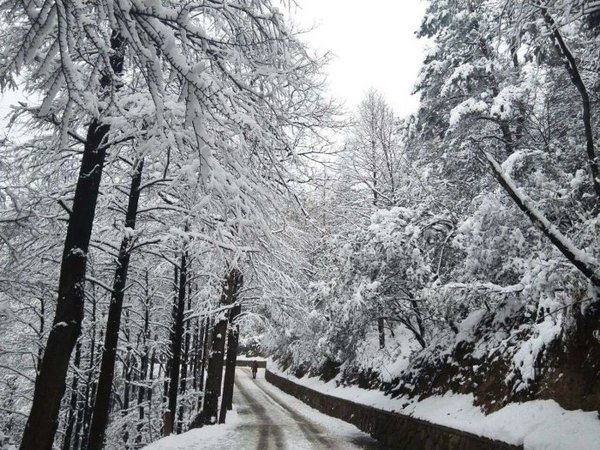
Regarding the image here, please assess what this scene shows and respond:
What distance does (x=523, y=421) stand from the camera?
6711mm

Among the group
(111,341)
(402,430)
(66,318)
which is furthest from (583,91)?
(111,341)

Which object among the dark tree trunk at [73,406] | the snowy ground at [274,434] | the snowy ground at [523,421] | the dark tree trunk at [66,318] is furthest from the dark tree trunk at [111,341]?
the dark tree trunk at [73,406]

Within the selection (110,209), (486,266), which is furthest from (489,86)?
(110,209)

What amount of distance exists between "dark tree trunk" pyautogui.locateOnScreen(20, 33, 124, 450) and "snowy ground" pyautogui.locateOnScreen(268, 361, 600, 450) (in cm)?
634

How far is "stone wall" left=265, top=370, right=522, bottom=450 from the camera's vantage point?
7.82 meters

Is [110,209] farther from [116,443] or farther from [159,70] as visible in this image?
[116,443]

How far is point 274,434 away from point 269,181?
31.9 feet

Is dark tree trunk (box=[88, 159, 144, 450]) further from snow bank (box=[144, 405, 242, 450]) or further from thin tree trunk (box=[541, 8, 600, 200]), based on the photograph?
thin tree trunk (box=[541, 8, 600, 200])

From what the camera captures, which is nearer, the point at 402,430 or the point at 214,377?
the point at 402,430

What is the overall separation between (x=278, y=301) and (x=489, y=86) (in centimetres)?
997

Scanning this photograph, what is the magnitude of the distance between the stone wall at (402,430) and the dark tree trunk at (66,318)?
21.2 feet

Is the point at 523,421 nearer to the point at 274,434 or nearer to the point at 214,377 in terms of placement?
the point at 274,434

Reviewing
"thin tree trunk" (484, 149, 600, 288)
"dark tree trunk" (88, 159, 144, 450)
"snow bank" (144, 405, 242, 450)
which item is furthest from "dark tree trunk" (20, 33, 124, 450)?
"thin tree trunk" (484, 149, 600, 288)

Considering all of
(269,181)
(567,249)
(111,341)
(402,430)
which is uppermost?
(269,181)
